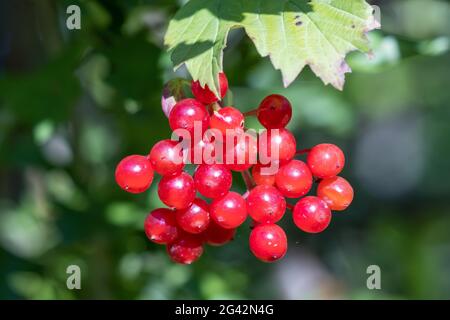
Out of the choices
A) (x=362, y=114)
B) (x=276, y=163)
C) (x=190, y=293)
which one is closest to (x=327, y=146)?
(x=276, y=163)

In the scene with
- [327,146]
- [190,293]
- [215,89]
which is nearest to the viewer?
[215,89]

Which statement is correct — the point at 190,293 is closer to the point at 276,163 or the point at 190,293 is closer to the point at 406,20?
the point at 276,163

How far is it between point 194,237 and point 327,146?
27cm

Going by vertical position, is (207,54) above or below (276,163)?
above

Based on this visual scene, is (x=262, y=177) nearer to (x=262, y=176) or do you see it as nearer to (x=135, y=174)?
(x=262, y=176)

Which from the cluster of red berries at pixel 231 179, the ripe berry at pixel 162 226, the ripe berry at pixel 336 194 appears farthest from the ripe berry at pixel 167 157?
the ripe berry at pixel 336 194

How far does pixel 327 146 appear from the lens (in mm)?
1313

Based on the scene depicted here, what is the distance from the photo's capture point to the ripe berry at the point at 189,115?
A: 1.21 meters

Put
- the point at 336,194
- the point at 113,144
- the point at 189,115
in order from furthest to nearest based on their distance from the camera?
1. the point at 113,144
2. the point at 336,194
3. the point at 189,115

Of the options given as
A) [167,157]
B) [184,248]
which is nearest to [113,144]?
[184,248]

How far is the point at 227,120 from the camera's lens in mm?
1213

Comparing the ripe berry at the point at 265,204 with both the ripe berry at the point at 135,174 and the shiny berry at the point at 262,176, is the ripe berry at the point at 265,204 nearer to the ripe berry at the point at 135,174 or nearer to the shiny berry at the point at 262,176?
the shiny berry at the point at 262,176

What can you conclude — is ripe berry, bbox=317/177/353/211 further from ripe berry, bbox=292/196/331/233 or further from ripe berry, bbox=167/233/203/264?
ripe berry, bbox=167/233/203/264

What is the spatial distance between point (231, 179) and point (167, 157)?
109mm
